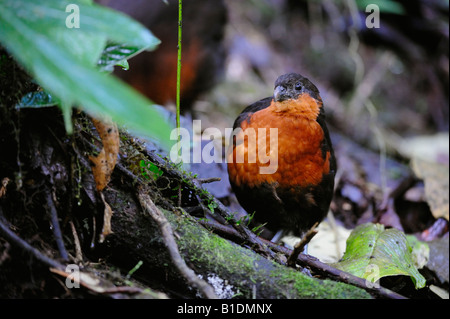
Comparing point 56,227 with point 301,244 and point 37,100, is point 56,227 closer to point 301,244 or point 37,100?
point 37,100

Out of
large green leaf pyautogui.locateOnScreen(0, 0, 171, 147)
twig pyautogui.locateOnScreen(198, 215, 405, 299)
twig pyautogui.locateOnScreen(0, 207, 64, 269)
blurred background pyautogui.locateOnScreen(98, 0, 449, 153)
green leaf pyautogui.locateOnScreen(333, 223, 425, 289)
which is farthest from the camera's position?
blurred background pyautogui.locateOnScreen(98, 0, 449, 153)

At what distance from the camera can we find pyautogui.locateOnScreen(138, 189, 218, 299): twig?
1.45 meters

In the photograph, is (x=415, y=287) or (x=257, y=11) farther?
(x=257, y=11)

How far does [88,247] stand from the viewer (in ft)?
5.57

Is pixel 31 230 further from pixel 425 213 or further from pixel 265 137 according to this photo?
pixel 425 213

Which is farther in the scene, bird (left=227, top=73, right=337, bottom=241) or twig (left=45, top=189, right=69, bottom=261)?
bird (left=227, top=73, right=337, bottom=241)

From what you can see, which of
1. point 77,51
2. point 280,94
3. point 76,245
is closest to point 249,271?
point 76,245

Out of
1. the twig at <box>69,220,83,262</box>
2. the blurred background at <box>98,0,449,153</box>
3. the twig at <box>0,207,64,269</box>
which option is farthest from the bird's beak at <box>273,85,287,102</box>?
the blurred background at <box>98,0,449,153</box>

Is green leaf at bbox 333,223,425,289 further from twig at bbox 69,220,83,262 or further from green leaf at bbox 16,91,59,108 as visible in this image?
green leaf at bbox 16,91,59,108

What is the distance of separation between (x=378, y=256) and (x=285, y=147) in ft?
2.59

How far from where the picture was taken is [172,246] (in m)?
1.56

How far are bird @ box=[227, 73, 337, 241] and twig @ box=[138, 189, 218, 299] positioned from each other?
3.51ft

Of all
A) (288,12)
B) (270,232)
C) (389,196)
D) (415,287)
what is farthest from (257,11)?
(415,287)

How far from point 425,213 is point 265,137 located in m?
1.81
